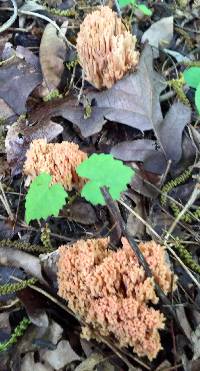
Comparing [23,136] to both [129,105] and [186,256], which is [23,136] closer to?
[129,105]

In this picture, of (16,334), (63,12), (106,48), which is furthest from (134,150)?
(63,12)

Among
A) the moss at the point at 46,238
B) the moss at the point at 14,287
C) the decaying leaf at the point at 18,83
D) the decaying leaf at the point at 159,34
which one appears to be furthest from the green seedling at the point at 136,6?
the moss at the point at 14,287

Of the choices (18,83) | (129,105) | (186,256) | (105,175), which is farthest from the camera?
(18,83)

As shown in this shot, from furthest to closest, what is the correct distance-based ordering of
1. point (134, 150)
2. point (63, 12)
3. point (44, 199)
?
1. point (63, 12)
2. point (134, 150)
3. point (44, 199)

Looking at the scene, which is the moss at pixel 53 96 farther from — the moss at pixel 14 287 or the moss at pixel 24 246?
the moss at pixel 14 287

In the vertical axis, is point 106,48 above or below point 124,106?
above

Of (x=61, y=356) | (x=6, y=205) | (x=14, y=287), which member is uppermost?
(x=6, y=205)

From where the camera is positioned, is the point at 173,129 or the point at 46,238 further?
the point at 173,129
